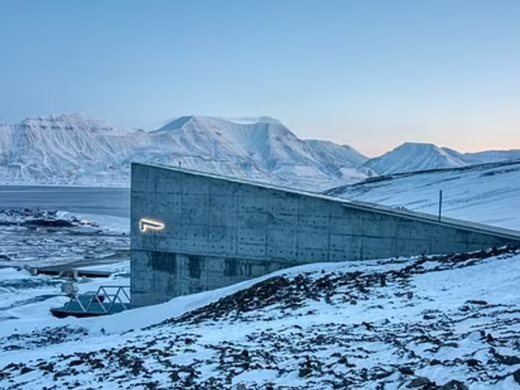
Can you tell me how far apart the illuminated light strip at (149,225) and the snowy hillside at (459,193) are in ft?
47.8

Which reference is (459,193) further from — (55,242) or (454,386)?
(454,386)

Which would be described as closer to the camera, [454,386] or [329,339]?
[454,386]

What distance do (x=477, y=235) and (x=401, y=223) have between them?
6.73ft

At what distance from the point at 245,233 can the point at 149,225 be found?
3575 millimetres

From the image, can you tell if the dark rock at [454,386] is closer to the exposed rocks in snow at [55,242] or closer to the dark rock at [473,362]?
the dark rock at [473,362]

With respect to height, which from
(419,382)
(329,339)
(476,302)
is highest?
(419,382)

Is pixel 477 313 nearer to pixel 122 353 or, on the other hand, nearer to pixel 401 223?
pixel 122 353

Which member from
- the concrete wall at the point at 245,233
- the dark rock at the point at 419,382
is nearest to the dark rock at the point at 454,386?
the dark rock at the point at 419,382

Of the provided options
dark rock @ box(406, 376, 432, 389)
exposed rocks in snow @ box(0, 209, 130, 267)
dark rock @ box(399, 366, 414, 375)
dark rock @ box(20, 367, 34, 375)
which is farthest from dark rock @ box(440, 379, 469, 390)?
exposed rocks in snow @ box(0, 209, 130, 267)

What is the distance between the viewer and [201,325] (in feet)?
33.4

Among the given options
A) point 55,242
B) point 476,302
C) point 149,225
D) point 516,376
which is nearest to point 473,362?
point 516,376

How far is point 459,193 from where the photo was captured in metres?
40.2

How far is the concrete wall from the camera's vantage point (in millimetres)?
15016

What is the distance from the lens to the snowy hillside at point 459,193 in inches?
1099
